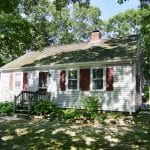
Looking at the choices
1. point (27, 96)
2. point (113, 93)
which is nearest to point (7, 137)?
point (113, 93)

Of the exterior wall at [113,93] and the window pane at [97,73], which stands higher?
the window pane at [97,73]

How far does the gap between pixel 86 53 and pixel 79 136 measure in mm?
12526

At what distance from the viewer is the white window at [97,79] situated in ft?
73.0

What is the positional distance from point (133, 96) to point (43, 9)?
3458 cm

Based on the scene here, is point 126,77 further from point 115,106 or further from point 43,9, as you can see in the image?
point 43,9

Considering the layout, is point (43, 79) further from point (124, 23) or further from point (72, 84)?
point (124, 23)

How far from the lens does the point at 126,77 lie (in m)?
21.1

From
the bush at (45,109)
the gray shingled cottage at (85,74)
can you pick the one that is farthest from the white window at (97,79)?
the bush at (45,109)

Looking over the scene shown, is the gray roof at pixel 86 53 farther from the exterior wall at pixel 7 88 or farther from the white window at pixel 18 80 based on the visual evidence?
the exterior wall at pixel 7 88

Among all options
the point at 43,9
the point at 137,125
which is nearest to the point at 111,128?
the point at 137,125

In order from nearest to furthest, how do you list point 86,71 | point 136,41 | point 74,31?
1. point 86,71
2. point 136,41
3. point 74,31

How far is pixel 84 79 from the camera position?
23.1 metres

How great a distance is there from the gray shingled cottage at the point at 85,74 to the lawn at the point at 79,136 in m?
3.67

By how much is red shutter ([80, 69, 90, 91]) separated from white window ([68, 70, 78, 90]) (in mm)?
524
